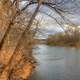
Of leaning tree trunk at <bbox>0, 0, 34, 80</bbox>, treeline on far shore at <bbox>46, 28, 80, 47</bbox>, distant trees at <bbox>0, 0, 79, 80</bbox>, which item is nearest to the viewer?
distant trees at <bbox>0, 0, 79, 80</bbox>

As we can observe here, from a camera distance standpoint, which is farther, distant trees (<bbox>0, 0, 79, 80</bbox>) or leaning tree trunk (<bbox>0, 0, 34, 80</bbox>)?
leaning tree trunk (<bbox>0, 0, 34, 80</bbox>)

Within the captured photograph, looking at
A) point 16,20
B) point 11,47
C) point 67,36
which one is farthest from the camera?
point 11,47

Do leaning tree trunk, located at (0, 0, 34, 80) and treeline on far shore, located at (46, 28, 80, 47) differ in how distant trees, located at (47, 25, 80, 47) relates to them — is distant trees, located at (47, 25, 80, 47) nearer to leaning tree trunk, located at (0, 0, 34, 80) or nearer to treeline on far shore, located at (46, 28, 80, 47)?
treeline on far shore, located at (46, 28, 80, 47)

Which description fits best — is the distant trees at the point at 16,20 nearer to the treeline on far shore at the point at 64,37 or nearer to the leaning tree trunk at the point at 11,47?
the leaning tree trunk at the point at 11,47

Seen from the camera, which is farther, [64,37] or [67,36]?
[64,37]

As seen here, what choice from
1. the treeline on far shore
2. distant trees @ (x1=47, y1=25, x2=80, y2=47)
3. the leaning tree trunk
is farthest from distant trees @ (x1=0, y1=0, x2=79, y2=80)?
the treeline on far shore

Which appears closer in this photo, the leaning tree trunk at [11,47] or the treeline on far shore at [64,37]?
the treeline on far shore at [64,37]

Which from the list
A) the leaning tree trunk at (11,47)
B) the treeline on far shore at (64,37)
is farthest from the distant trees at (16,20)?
the treeline on far shore at (64,37)

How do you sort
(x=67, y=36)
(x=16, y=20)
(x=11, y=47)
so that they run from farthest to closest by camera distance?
(x=11, y=47) → (x=67, y=36) → (x=16, y=20)

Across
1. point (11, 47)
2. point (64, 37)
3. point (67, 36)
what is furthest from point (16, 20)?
point (64, 37)

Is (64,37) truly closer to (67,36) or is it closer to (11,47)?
(67,36)

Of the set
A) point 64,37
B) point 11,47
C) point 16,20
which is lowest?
point 11,47

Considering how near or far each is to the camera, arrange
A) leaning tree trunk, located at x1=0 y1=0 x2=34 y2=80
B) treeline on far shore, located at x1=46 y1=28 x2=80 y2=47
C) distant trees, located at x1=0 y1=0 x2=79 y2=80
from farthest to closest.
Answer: leaning tree trunk, located at x1=0 y1=0 x2=34 y2=80 < treeline on far shore, located at x1=46 y1=28 x2=80 y2=47 < distant trees, located at x1=0 y1=0 x2=79 y2=80

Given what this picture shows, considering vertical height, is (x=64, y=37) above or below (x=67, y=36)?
below
